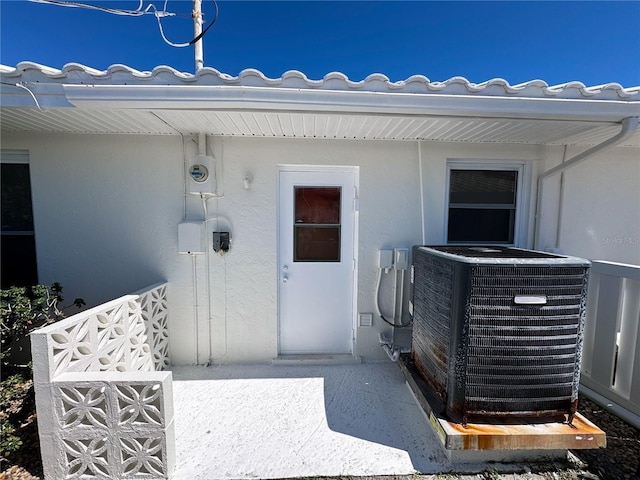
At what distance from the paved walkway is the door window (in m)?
1.55

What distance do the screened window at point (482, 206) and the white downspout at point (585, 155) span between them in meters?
0.29

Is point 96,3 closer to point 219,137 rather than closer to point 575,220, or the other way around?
point 219,137

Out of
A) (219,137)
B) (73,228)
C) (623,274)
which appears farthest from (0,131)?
(623,274)

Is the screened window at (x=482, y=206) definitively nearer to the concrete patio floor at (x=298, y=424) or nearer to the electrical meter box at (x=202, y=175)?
the concrete patio floor at (x=298, y=424)

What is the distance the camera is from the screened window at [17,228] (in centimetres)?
345

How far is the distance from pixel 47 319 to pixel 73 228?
1196 mm

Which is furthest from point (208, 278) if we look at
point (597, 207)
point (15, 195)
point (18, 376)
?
point (597, 207)

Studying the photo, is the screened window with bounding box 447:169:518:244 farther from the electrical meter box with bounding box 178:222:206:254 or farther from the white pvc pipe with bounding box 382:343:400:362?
the electrical meter box with bounding box 178:222:206:254

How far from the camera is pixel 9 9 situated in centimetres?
330

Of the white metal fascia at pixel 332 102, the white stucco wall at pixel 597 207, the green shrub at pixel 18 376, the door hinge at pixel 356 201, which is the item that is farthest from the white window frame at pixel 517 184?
the green shrub at pixel 18 376

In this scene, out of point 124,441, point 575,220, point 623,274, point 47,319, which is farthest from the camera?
point 575,220

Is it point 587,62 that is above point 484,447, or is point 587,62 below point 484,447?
above

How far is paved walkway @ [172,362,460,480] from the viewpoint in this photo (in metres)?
2.16

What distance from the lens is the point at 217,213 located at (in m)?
3.45
